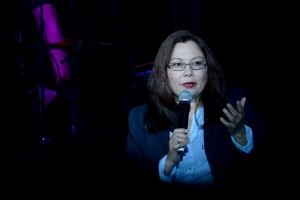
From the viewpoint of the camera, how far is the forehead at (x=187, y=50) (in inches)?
71.5

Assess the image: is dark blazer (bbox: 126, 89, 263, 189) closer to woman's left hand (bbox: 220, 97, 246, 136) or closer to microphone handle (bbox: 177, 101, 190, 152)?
woman's left hand (bbox: 220, 97, 246, 136)

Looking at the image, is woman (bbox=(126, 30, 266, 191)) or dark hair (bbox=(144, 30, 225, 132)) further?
dark hair (bbox=(144, 30, 225, 132))

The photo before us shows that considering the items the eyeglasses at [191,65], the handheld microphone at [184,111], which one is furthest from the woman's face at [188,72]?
the handheld microphone at [184,111]

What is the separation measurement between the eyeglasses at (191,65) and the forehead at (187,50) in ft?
0.16

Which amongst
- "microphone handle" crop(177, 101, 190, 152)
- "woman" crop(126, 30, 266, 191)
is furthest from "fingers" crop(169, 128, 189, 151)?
"woman" crop(126, 30, 266, 191)

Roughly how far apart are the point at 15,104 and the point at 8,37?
2.91 feet

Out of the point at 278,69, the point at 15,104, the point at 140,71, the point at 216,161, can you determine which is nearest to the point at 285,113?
the point at 278,69

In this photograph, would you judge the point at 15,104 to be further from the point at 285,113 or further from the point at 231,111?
the point at 285,113

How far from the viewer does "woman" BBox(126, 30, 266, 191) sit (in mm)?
1721

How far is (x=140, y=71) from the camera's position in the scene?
13.6ft

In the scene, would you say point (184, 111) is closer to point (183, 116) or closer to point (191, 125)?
point (183, 116)

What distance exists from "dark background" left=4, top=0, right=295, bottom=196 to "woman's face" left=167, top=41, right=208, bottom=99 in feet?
2.57

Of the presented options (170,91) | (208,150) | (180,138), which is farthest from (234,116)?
(170,91)

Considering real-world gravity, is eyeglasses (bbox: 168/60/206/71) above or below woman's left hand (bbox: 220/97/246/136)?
above
